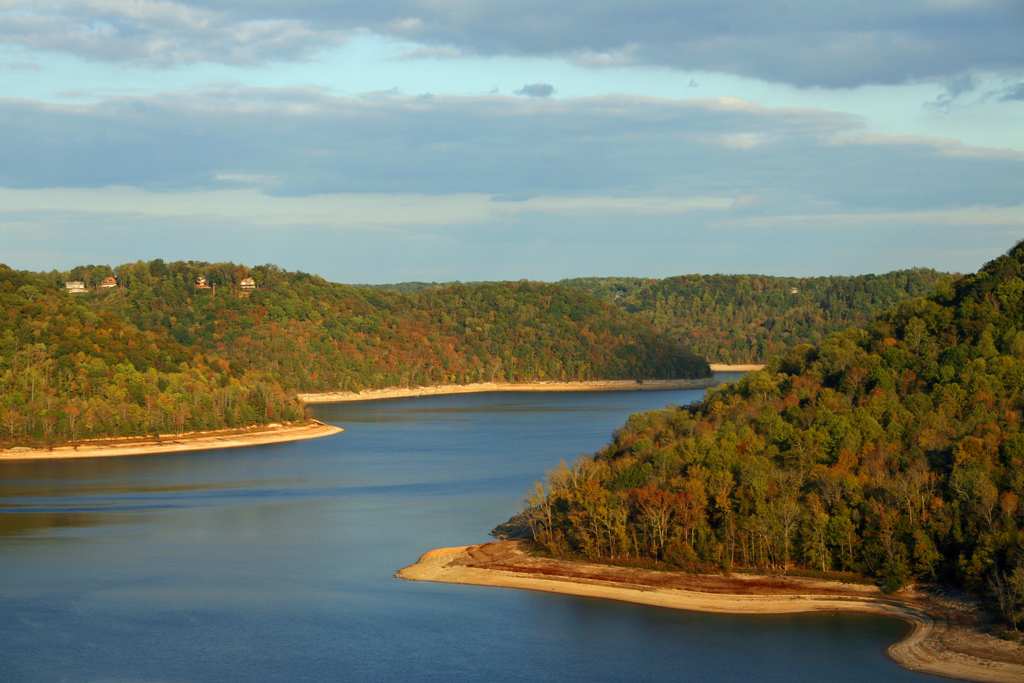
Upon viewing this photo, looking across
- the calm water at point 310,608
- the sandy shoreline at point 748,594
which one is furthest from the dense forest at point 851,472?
the calm water at point 310,608

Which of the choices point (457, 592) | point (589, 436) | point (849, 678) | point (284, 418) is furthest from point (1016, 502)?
point (284, 418)

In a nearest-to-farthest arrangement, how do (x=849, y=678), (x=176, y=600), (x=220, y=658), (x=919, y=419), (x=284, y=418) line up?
(x=849, y=678) → (x=220, y=658) → (x=176, y=600) → (x=919, y=419) → (x=284, y=418)

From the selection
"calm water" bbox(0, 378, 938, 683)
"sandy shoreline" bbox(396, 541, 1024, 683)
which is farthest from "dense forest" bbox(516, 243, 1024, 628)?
"calm water" bbox(0, 378, 938, 683)

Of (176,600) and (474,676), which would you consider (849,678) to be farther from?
(176,600)

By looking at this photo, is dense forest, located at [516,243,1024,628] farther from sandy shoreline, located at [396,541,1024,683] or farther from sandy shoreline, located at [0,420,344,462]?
Result: sandy shoreline, located at [0,420,344,462]

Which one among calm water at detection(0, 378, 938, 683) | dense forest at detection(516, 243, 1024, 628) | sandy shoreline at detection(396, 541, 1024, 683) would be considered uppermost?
dense forest at detection(516, 243, 1024, 628)

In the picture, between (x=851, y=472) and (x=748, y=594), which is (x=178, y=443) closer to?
(x=851, y=472)
